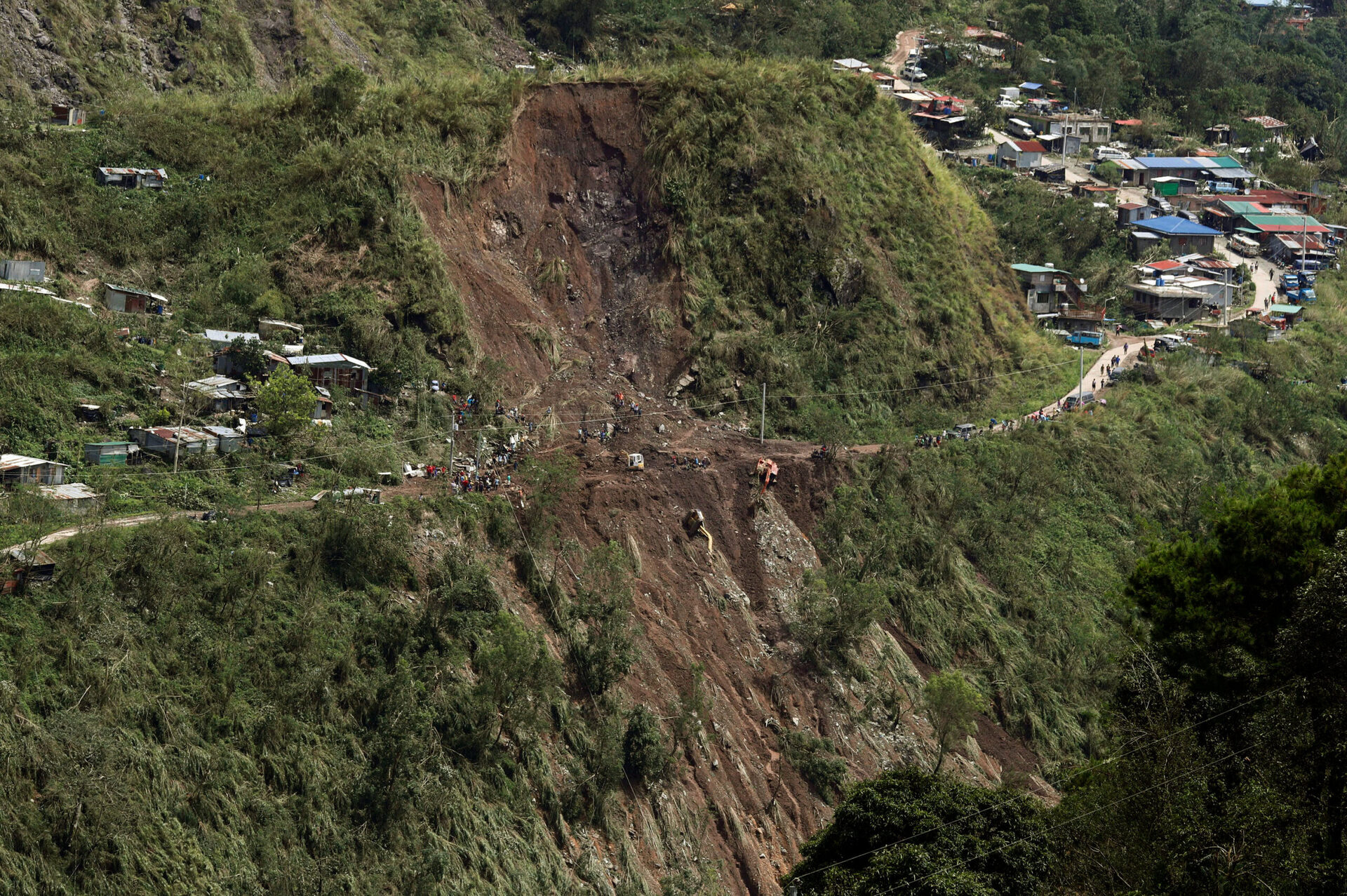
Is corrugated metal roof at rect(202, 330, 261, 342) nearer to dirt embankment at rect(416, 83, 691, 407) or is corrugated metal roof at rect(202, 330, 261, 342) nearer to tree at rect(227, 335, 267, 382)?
tree at rect(227, 335, 267, 382)

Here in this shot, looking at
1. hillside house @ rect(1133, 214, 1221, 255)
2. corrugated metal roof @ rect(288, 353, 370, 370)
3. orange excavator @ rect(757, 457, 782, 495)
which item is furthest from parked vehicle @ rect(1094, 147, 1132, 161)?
corrugated metal roof @ rect(288, 353, 370, 370)

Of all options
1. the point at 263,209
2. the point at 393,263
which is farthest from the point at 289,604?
the point at 263,209

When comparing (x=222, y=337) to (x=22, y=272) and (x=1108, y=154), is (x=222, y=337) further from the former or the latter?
(x=1108, y=154)

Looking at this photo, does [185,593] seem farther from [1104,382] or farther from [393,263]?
[1104,382]

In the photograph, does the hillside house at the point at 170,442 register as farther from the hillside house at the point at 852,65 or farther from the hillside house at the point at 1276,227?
the hillside house at the point at 1276,227

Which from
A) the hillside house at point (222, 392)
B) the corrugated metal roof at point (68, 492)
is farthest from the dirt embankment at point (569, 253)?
the corrugated metal roof at point (68, 492)

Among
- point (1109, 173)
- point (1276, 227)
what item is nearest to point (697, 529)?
point (1109, 173)
